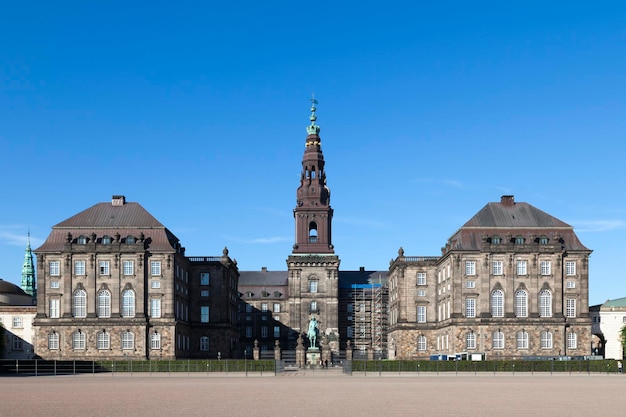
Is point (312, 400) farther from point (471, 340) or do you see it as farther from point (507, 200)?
point (507, 200)

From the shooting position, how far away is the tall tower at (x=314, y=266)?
140 meters

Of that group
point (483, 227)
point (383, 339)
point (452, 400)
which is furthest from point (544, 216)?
point (452, 400)

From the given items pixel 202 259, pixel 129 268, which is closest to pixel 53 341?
pixel 129 268

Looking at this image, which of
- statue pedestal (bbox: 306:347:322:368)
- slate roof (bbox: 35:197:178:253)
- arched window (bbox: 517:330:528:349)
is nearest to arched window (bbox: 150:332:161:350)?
slate roof (bbox: 35:197:178:253)

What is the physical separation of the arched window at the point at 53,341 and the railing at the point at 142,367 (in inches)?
669

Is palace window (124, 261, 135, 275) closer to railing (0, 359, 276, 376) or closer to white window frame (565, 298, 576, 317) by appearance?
railing (0, 359, 276, 376)

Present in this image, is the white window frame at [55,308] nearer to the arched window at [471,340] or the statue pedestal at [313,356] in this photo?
the statue pedestal at [313,356]

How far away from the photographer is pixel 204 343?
4747 inches

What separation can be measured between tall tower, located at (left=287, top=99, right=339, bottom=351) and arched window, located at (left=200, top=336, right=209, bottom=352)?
72.0 feet

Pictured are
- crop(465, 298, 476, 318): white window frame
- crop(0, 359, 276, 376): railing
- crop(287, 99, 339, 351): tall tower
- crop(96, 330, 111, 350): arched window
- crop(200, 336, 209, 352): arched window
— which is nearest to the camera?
crop(0, 359, 276, 376): railing

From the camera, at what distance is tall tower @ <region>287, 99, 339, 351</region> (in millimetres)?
139500

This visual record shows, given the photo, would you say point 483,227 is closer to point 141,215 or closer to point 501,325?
point 501,325

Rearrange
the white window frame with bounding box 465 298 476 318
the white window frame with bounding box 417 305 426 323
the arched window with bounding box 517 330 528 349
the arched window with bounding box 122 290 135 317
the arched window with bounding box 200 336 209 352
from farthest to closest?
the white window frame with bounding box 417 305 426 323, the arched window with bounding box 200 336 209 352, the white window frame with bounding box 465 298 476 318, the arched window with bounding box 517 330 528 349, the arched window with bounding box 122 290 135 317

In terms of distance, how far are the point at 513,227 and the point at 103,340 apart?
160 feet
